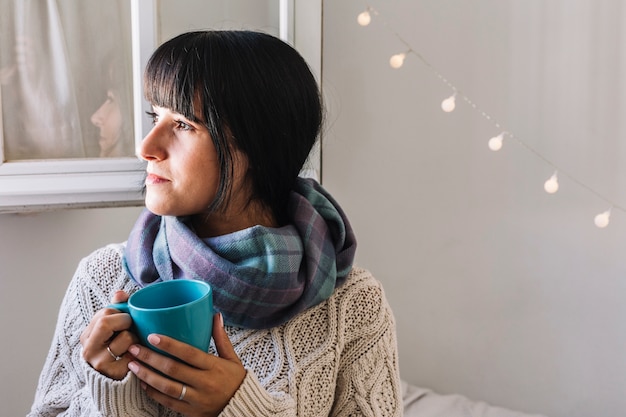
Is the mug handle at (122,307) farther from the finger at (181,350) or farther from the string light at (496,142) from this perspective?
the string light at (496,142)

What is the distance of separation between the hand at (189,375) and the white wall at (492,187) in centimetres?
91

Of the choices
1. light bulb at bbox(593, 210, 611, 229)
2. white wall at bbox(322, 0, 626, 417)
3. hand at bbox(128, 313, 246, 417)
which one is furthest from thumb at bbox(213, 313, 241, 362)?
light bulb at bbox(593, 210, 611, 229)

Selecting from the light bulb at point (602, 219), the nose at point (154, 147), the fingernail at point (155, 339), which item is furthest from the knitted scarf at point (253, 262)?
the light bulb at point (602, 219)

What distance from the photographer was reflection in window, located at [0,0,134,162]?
113 centimetres

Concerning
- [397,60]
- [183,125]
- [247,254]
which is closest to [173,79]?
[183,125]

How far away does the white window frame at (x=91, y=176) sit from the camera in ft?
3.67

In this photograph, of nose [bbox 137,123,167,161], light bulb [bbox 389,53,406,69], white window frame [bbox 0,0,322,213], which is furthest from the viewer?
light bulb [bbox 389,53,406,69]

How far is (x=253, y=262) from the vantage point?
87cm

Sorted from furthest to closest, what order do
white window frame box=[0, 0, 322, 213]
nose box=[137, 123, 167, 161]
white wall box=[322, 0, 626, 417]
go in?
white wall box=[322, 0, 626, 417]
white window frame box=[0, 0, 322, 213]
nose box=[137, 123, 167, 161]

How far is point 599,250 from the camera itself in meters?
1.65

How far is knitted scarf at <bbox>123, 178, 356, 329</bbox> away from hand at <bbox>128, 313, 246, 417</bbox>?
4.8 inches

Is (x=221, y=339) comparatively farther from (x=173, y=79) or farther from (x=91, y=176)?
(x=91, y=176)

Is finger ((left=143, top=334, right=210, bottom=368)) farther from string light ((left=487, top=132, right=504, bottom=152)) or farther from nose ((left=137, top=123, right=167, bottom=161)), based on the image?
string light ((left=487, top=132, right=504, bottom=152))

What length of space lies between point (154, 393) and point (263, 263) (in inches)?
9.0
